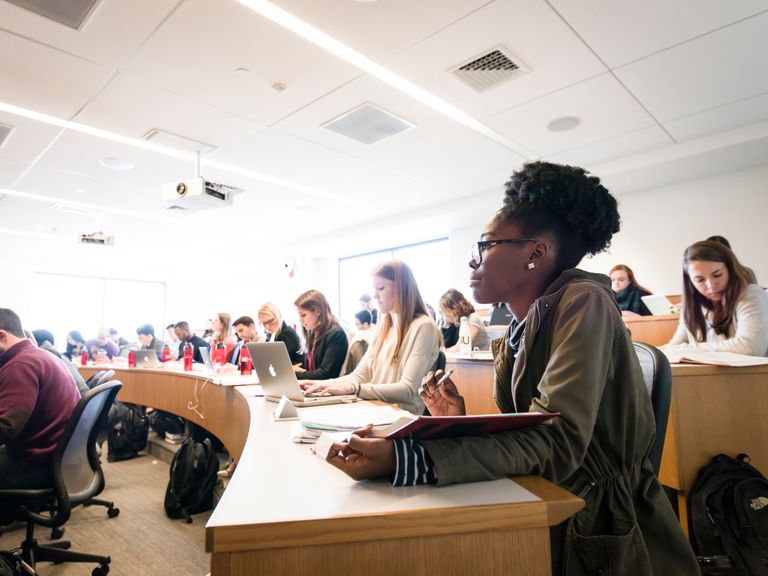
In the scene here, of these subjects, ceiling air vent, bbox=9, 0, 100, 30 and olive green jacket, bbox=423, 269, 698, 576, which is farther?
ceiling air vent, bbox=9, 0, 100, 30

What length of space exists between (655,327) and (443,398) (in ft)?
8.75

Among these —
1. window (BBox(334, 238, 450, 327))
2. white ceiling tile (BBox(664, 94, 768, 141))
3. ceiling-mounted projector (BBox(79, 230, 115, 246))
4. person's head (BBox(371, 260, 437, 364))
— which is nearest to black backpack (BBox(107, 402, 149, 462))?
ceiling-mounted projector (BBox(79, 230, 115, 246))

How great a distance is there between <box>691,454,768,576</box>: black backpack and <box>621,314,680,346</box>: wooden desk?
1.68m

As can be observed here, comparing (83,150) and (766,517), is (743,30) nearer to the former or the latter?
(766,517)

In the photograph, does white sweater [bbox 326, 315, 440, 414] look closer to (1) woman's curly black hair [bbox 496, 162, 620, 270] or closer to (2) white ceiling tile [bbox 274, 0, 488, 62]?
(1) woman's curly black hair [bbox 496, 162, 620, 270]

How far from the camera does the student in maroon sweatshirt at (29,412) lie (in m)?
1.93

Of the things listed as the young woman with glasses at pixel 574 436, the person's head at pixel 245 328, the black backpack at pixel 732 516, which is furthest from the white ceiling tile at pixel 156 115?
the black backpack at pixel 732 516

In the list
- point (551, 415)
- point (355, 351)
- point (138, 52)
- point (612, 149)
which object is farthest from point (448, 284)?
point (551, 415)

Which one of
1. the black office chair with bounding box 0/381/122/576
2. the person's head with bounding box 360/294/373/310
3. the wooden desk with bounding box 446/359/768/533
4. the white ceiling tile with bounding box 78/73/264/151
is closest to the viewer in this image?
the wooden desk with bounding box 446/359/768/533

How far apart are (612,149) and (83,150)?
17.0 feet

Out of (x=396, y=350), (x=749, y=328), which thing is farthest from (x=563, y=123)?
(x=396, y=350)

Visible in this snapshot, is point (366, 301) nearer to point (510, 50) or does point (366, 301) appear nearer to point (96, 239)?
point (96, 239)

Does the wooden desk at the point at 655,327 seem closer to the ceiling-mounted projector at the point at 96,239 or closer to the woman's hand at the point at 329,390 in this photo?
the woman's hand at the point at 329,390

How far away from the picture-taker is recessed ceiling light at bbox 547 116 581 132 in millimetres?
4027
